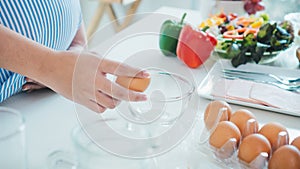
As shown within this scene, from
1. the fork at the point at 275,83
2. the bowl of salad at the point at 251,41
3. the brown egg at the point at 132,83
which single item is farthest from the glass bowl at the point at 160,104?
the bowl of salad at the point at 251,41

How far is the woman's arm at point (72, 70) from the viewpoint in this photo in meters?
0.52

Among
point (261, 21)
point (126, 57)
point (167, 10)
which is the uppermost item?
point (126, 57)

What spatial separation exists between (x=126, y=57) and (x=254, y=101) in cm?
29

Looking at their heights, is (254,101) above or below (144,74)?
below

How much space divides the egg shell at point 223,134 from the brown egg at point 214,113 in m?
0.02

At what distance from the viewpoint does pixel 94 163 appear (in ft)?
1.87

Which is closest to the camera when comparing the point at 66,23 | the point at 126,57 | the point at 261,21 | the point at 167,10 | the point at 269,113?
the point at 126,57

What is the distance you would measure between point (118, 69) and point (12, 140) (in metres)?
0.15

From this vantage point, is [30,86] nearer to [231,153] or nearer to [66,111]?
[66,111]

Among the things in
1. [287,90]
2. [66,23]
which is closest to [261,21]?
[287,90]

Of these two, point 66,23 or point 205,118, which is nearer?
point 205,118

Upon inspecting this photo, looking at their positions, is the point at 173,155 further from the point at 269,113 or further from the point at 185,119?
the point at 269,113

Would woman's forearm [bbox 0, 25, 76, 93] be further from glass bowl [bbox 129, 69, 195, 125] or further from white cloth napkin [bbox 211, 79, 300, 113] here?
white cloth napkin [bbox 211, 79, 300, 113]

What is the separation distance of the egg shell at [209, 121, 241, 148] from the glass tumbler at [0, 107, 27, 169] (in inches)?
10.7
